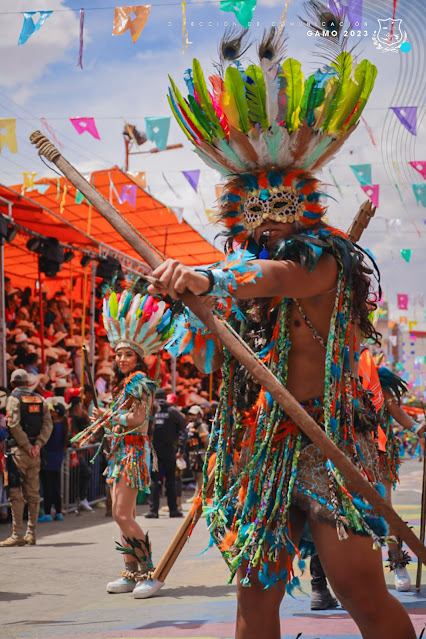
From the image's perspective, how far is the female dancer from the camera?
20.2ft

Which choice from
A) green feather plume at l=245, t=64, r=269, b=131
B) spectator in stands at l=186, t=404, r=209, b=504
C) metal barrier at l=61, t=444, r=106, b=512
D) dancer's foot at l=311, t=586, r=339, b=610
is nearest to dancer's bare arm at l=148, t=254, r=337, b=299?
green feather plume at l=245, t=64, r=269, b=131

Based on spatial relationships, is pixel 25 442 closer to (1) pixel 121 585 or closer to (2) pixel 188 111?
(1) pixel 121 585

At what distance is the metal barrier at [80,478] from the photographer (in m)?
11.5

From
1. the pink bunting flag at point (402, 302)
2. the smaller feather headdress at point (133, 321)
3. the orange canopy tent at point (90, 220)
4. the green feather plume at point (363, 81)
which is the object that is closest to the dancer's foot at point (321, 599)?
the smaller feather headdress at point (133, 321)

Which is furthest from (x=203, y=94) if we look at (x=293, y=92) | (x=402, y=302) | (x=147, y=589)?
(x=402, y=302)

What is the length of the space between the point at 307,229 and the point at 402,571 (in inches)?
142

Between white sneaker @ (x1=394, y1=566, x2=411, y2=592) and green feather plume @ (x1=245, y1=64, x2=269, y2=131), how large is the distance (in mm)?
3908

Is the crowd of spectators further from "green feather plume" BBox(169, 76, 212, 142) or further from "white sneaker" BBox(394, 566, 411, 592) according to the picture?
"green feather plume" BBox(169, 76, 212, 142)

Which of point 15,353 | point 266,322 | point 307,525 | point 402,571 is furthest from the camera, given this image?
point 15,353

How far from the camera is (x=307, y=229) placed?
312 cm

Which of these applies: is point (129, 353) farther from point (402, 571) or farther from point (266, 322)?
point (266, 322)

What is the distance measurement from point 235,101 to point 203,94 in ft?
0.40

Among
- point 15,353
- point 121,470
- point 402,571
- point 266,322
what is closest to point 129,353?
point 121,470

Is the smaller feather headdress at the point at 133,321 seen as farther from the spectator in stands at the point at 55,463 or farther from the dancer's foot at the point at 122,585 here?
the spectator in stands at the point at 55,463
